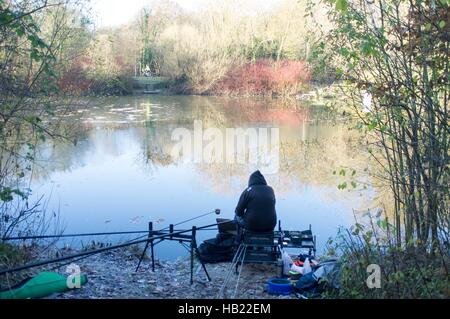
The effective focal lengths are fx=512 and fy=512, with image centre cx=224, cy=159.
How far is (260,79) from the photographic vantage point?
31.4 m

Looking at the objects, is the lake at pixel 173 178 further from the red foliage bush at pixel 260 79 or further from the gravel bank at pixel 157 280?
the red foliage bush at pixel 260 79

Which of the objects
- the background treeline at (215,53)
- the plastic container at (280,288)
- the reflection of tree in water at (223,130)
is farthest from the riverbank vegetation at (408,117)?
the background treeline at (215,53)

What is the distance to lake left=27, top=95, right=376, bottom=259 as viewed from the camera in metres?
8.36

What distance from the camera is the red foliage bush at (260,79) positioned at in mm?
30281

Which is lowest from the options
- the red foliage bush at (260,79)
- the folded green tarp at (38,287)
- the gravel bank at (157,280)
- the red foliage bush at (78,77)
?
the gravel bank at (157,280)

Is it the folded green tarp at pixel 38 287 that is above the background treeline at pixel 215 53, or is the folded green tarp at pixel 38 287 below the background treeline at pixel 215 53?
below

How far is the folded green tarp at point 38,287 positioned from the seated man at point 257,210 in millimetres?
2137

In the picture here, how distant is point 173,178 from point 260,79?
2110 centimetres

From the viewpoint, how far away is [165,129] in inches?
688

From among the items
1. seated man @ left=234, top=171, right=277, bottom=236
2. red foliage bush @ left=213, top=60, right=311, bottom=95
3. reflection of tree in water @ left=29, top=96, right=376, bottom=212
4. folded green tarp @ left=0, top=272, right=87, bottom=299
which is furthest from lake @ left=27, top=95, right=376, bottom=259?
red foliage bush @ left=213, top=60, right=311, bottom=95

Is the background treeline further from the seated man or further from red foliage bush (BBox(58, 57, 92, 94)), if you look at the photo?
the seated man

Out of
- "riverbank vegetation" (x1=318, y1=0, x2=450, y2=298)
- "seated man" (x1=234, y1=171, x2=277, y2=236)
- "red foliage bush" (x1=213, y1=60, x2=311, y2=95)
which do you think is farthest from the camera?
"red foliage bush" (x1=213, y1=60, x2=311, y2=95)

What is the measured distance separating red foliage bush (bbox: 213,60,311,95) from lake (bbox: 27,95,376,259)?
1183 cm
